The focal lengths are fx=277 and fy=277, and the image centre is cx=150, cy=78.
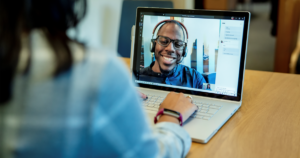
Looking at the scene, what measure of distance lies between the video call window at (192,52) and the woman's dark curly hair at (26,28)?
60 centimetres

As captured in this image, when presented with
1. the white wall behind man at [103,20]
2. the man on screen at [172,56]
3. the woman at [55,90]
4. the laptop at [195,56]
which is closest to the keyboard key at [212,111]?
the laptop at [195,56]

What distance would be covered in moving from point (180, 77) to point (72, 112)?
65 centimetres

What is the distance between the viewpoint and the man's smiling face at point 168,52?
3.27 ft

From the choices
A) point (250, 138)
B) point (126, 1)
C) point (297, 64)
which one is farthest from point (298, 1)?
point (250, 138)

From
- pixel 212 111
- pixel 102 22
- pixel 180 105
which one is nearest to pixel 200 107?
pixel 212 111

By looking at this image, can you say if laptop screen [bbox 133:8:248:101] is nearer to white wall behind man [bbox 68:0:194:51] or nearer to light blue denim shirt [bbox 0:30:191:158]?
light blue denim shirt [bbox 0:30:191:158]

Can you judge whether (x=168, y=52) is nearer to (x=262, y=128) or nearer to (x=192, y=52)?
(x=192, y=52)

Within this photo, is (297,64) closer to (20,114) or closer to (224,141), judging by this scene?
(224,141)

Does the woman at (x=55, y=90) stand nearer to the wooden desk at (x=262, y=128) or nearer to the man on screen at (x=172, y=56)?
the wooden desk at (x=262, y=128)

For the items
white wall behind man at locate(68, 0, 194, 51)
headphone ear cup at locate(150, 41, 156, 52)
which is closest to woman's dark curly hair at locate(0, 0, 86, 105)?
headphone ear cup at locate(150, 41, 156, 52)

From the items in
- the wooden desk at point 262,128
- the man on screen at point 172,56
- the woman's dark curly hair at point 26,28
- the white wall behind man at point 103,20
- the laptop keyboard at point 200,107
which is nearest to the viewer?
the woman's dark curly hair at point 26,28

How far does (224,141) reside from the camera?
738 millimetres

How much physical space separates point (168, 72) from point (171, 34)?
139 mm

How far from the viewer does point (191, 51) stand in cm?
98
